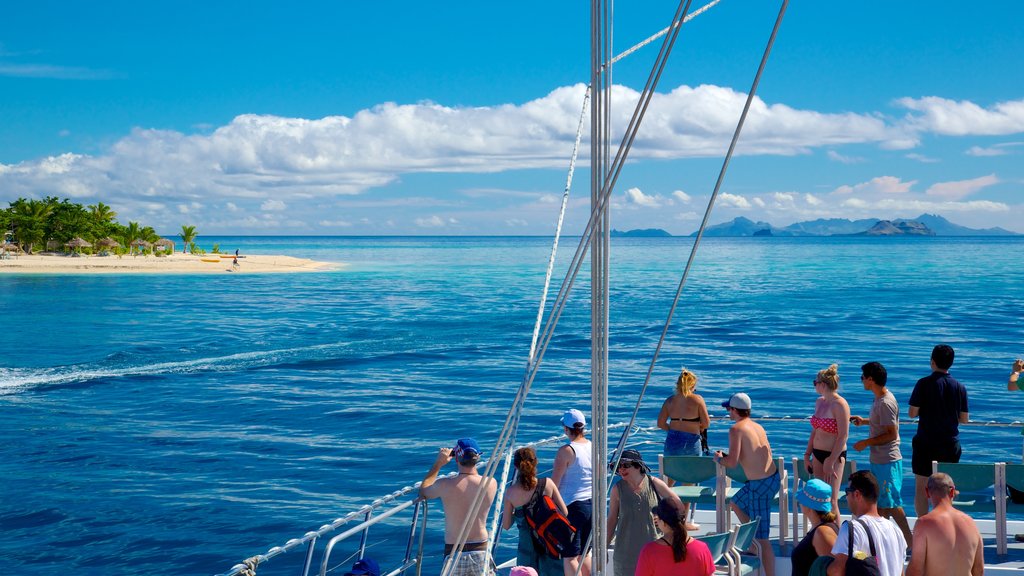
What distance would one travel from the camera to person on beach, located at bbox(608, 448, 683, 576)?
6.29 m

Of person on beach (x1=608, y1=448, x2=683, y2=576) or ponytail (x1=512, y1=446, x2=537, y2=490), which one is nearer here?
person on beach (x1=608, y1=448, x2=683, y2=576)

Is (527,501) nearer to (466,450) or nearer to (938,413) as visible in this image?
(466,450)

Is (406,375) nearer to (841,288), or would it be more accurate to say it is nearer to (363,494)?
(363,494)

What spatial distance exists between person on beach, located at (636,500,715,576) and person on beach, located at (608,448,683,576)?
1.25 meters

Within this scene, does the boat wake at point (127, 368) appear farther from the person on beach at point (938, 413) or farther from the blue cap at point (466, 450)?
the person on beach at point (938, 413)

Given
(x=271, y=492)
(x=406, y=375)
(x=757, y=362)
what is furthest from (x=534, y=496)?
(x=757, y=362)

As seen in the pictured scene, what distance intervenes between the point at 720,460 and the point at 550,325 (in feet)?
12.1

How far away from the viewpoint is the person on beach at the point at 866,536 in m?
5.06

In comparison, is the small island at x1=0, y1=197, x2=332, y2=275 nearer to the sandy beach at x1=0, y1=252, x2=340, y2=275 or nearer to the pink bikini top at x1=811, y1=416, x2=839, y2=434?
the sandy beach at x1=0, y1=252, x2=340, y2=275

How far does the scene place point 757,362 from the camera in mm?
35156

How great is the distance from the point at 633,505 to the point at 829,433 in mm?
2575

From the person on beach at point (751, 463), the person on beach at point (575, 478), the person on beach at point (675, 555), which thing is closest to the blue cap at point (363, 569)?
the person on beach at point (675, 555)

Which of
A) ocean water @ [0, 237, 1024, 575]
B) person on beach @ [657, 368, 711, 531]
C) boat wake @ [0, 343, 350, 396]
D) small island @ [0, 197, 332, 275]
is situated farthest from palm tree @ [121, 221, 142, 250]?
person on beach @ [657, 368, 711, 531]

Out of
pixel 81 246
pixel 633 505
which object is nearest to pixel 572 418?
pixel 633 505
